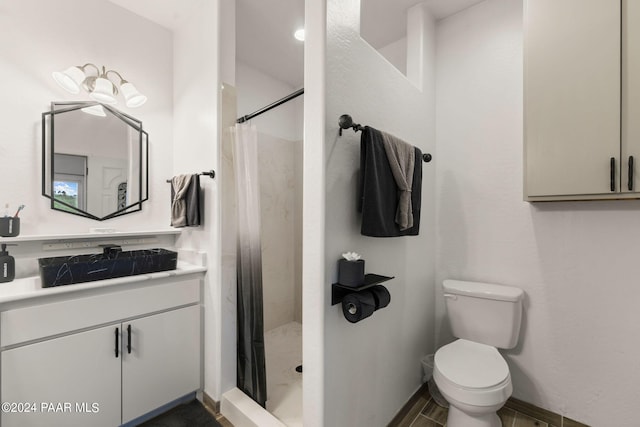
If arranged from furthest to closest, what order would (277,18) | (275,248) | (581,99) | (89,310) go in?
(275,248)
(277,18)
(89,310)
(581,99)

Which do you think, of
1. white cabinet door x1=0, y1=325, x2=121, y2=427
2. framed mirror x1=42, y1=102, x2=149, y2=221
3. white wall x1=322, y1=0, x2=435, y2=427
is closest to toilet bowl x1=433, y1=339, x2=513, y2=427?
white wall x1=322, y1=0, x2=435, y2=427

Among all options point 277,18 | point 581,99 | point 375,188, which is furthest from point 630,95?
point 277,18

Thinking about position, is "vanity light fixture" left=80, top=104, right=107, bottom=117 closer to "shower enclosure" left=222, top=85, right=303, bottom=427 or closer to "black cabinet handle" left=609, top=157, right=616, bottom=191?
"shower enclosure" left=222, top=85, right=303, bottom=427

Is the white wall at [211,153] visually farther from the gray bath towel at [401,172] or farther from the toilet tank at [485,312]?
the toilet tank at [485,312]

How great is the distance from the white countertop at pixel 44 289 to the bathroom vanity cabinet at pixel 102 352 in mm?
30

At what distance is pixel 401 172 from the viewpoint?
1385 mm

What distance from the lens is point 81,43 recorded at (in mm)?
1790

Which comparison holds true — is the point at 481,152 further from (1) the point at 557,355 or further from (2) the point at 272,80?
(2) the point at 272,80

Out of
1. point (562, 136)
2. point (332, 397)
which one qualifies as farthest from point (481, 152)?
point (332, 397)

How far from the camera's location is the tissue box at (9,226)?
142 cm

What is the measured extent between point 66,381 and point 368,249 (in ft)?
5.28

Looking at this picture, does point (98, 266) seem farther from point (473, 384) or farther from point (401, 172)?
point (473, 384)

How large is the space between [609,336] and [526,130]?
119 cm

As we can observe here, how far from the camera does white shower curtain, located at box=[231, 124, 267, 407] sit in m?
A: 1.73
